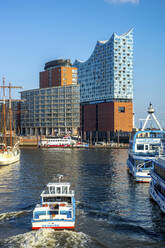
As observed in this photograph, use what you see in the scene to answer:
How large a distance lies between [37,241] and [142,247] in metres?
9.03

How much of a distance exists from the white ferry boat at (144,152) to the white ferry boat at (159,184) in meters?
7.55

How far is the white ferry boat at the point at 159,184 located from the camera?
124 ft

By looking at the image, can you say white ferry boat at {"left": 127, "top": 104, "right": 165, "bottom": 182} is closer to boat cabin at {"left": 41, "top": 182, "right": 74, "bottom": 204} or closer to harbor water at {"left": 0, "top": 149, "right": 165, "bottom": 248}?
harbor water at {"left": 0, "top": 149, "right": 165, "bottom": 248}

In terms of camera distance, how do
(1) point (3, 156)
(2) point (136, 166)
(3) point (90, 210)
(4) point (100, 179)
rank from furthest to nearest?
1. (1) point (3, 156)
2. (4) point (100, 179)
3. (2) point (136, 166)
4. (3) point (90, 210)

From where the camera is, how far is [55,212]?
32656mm

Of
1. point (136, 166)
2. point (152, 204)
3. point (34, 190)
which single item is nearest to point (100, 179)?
point (136, 166)

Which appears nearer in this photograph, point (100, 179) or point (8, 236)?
point (8, 236)

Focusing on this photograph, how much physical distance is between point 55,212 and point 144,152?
3713cm

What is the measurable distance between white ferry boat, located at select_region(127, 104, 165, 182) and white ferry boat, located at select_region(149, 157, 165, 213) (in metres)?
7.55

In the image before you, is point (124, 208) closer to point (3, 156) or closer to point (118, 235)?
point (118, 235)

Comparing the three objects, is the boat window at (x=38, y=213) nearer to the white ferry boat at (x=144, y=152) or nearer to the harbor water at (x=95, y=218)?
the harbor water at (x=95, y=218)

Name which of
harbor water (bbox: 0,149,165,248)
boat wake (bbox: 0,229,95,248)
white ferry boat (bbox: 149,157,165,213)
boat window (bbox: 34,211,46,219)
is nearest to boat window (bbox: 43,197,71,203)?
harbor water (bbox: 0,149,165,248)

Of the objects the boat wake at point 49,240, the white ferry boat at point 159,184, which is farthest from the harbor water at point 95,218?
the white ferry boat at point 159,184

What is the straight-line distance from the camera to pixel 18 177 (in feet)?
226
